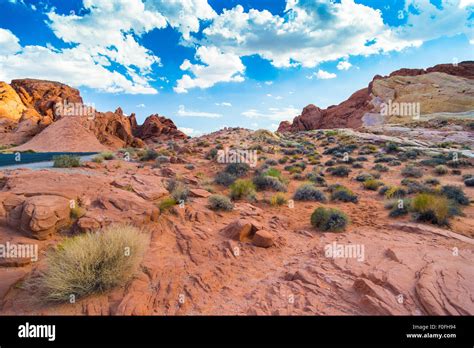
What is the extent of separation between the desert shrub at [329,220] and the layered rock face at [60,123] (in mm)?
35689

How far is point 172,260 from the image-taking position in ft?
15.7

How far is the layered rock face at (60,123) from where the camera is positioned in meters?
34.5

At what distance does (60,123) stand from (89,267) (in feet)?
140

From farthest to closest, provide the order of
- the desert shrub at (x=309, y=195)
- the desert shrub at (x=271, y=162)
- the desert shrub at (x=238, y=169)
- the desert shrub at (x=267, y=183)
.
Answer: the desert shrub at (x=271, y=162) → the desert shrub at (x=238, y=169) → the desert shrub at (x=267, y=183) → the desert shrub at (x=309, y=195)

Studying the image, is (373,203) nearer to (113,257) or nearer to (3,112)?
(113,257)

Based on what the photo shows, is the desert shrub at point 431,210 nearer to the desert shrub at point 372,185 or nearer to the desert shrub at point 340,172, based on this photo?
the desert shrub at point 372,185

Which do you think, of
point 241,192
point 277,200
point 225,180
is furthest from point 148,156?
point 277,200

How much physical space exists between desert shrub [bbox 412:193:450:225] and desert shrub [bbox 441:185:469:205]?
231cm

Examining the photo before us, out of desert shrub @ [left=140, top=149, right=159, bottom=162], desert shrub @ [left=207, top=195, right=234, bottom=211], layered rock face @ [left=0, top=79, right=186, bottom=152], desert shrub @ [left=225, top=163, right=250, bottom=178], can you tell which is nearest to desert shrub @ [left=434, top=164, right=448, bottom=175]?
desert shrub @ [left=225, top=163, right=250, bottom=178]

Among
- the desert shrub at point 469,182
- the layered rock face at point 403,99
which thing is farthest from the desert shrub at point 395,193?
the layered rock face at point 403,99

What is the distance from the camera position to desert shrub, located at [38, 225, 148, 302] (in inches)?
130

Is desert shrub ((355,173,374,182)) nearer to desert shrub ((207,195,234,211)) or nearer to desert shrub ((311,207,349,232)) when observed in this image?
desert shrub ((311,207,349,232))
